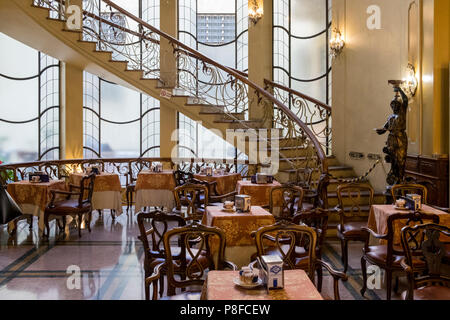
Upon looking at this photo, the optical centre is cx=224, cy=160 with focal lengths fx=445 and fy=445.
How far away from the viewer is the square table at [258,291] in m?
2.43

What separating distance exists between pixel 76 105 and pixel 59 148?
1189 mm

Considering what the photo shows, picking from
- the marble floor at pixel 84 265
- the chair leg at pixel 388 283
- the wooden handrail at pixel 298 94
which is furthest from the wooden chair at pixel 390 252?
the wooden handrail at pixel 298 94

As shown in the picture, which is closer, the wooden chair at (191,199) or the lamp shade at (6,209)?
the lamp shade at (6,209)

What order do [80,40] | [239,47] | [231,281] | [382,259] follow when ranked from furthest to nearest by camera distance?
[239,47] < [80,40] < [382,259] < [231,281]

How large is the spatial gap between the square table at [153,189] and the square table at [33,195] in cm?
176

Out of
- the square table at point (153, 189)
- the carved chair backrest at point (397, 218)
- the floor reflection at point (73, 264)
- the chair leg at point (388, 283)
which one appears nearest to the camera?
the carved chair backrest at point (397, 218)

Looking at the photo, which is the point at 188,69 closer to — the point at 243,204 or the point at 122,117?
the point at 122,117

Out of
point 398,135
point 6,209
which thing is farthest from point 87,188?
point 6,209

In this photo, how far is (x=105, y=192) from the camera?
8.20 metres

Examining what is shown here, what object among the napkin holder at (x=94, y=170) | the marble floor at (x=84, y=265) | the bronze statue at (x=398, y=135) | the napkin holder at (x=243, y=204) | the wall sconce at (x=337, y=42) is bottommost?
the marble floor at (x=84, y=265)

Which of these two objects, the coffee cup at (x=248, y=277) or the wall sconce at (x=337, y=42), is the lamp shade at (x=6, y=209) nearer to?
the coffee cup at (x=248, y=277)

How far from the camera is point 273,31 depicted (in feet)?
37.5
